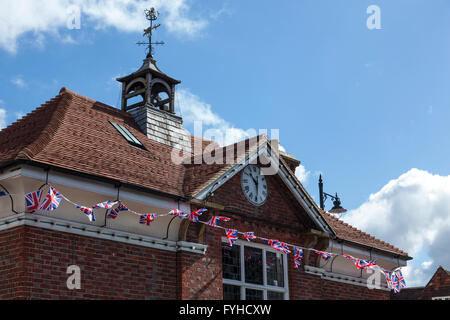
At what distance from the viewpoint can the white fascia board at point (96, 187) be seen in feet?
38.0

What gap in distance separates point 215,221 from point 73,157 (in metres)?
3.42

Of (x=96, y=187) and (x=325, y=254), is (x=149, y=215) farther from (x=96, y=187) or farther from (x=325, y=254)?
(x=325, y=254)

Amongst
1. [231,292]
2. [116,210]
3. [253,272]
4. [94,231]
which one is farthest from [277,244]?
[94,231]

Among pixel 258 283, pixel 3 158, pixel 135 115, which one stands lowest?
pixel 258 283

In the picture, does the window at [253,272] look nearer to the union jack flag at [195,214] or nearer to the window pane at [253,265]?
the window pane at [253,265]

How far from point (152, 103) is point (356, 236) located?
8184 millimetres

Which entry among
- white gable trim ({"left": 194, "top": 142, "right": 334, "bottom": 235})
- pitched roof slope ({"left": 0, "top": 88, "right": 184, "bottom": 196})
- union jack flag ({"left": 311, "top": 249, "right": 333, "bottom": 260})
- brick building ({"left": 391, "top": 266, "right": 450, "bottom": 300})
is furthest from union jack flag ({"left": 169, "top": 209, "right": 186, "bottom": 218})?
brick building ({"left": 391, "top": 266, "right": 450, "bottom": 300})

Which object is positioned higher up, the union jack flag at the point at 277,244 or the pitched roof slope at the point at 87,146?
the pitched roof slope at the point at 87,146

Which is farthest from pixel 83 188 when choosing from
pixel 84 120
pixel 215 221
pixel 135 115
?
pixel 135 115

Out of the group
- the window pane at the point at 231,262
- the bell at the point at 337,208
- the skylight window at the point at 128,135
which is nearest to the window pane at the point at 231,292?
the window pane at the point at 231,262

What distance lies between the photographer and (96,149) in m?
14.3

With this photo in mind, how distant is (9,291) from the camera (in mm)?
11414

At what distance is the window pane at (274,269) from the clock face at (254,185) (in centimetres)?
144
